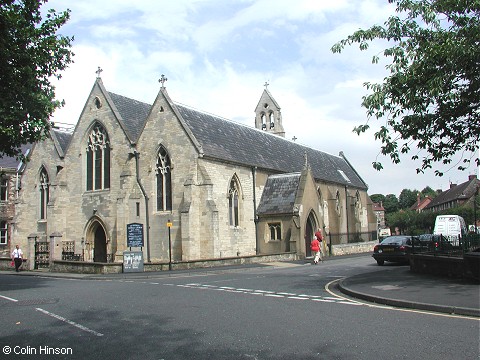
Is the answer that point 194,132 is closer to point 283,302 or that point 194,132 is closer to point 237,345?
point 283,302

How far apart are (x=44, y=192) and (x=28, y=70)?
22.9 m

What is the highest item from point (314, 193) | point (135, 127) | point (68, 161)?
point (135, 127)

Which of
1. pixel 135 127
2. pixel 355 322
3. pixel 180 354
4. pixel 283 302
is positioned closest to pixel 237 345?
pixel 180 354

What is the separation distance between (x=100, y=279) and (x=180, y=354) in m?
15.2

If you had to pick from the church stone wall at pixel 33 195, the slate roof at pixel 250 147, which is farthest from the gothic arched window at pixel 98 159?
the slate roof at pixel 250 147

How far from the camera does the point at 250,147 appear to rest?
36.2m

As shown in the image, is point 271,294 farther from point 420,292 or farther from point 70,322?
point 70,322

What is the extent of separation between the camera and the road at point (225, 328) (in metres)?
6.91

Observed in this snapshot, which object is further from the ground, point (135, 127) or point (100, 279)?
point (135, 127)

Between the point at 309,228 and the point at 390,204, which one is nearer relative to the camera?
the point at 309,228

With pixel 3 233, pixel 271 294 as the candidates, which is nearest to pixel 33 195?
pixel 3 233

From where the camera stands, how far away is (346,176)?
167ft

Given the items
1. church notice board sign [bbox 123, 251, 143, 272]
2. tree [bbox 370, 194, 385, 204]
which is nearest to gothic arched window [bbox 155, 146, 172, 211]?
church notice board sign [bbox 123, 251, 143, 272]

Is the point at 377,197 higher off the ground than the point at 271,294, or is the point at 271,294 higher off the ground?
the point at 377,197
